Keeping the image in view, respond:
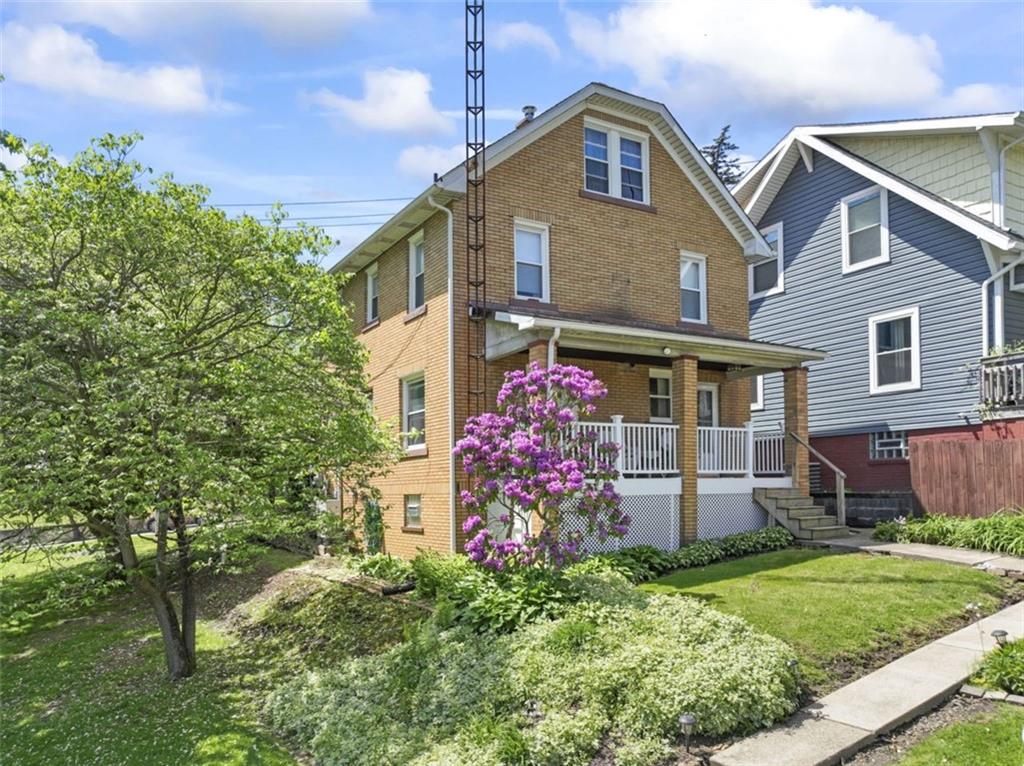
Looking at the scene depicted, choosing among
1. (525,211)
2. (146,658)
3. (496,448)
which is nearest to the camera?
(496,448)

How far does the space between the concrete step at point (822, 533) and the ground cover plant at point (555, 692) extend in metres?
6.53

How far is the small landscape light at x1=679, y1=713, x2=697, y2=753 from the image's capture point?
5.45 meters

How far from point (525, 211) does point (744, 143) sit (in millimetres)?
33109

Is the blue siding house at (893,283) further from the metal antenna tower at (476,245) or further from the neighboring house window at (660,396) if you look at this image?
the metal antenna tower at (476,245)

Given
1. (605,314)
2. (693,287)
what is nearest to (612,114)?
(693,287)

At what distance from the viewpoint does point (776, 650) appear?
6559mm

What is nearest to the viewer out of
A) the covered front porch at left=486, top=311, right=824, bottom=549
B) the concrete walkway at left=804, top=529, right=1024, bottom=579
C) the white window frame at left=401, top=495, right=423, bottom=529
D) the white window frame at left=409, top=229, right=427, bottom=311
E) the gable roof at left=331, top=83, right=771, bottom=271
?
the concrete walkway at left=804, top=529, right=1024, bottom=579

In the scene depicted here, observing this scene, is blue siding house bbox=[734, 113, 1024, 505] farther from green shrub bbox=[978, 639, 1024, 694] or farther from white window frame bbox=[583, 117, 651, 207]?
green shrub bbox=[978, 639, 1024, 694]

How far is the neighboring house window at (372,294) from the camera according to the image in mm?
16734

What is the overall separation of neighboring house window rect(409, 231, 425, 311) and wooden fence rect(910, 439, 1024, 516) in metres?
10.4

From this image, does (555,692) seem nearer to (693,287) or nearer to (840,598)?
(840,598)

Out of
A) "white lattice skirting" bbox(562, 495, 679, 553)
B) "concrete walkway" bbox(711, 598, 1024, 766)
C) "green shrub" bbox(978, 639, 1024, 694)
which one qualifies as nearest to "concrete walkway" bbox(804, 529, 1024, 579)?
"white lattice skirting" bbox(562, 495, 679, 553)

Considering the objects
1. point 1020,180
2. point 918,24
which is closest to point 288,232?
point 918,24

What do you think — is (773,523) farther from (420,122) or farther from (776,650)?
(420,122)
